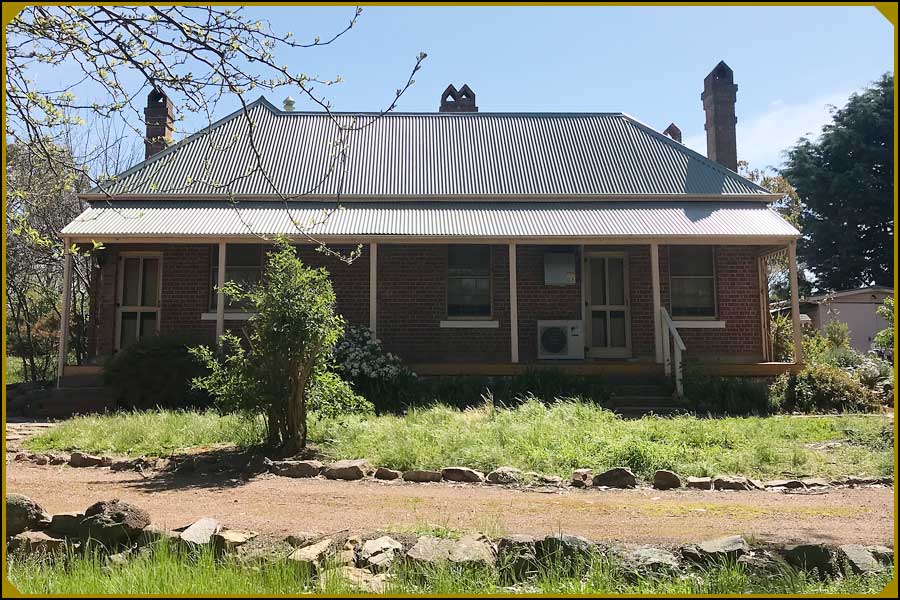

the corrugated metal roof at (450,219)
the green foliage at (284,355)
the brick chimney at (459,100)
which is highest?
the brick chimney at (459,100)

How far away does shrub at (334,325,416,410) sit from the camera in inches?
464

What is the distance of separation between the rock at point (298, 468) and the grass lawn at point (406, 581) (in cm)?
299

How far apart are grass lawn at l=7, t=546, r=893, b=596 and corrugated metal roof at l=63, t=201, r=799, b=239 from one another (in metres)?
9.26

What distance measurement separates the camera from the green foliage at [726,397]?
11570mm

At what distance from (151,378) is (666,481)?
8.67 metres

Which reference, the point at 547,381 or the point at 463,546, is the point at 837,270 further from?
the point at 463,546

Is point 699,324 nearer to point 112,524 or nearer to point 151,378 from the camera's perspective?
point 151,378

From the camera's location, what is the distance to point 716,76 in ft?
59.2

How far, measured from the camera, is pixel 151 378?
460 inches

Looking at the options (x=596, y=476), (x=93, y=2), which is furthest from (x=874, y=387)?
(x=93, y=2)

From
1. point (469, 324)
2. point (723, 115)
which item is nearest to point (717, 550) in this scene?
point (469, 324)

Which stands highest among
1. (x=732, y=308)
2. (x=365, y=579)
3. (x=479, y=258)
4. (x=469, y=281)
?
(x=479, y=258)

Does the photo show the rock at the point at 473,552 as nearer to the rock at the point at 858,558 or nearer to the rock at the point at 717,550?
the rock at the point at 717,550

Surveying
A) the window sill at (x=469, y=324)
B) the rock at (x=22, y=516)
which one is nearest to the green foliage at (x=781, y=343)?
the window sill at (x=469, y=324)
